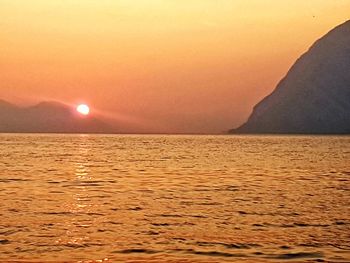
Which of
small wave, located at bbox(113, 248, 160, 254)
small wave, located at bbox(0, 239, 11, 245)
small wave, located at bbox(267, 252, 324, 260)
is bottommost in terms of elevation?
small wave, located at bbox(267, 252, 324, 260)

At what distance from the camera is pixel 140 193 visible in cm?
4322

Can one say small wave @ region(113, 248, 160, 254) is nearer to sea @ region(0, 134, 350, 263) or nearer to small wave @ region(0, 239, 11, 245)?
sea @ region(0, 134, 350, 263)

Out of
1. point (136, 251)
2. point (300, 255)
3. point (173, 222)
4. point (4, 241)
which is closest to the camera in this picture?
point (300, 255)

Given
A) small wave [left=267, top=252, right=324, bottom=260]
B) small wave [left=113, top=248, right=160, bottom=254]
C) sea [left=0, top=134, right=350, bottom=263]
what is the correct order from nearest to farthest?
small wave [left=267, top=252, right=324, bottom=260], sea [left=0, top=134, right=350, bottom=263], small wave [left=113, top=248, right=160, bottom=254]

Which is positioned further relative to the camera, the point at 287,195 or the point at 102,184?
the point at 102,184

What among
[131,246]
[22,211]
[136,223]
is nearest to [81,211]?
[22,211]

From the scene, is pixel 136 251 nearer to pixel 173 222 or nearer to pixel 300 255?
pixel 300 255

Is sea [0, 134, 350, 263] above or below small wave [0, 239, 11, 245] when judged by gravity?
below

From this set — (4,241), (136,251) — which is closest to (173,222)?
(136,251)

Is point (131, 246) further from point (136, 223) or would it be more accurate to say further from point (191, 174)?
point (191, 174)

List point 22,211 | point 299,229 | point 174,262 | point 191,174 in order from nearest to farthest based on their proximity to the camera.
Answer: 1. point 174,262
2. point 299,229
3. point 22,211
4. point 191,174

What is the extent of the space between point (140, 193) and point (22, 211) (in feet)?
41.5

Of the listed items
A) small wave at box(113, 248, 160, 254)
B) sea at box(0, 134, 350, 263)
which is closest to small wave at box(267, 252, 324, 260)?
sea at box(0, 134, 350, 263)

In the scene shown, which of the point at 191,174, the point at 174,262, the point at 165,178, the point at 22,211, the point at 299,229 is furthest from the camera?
the point at 191,174
